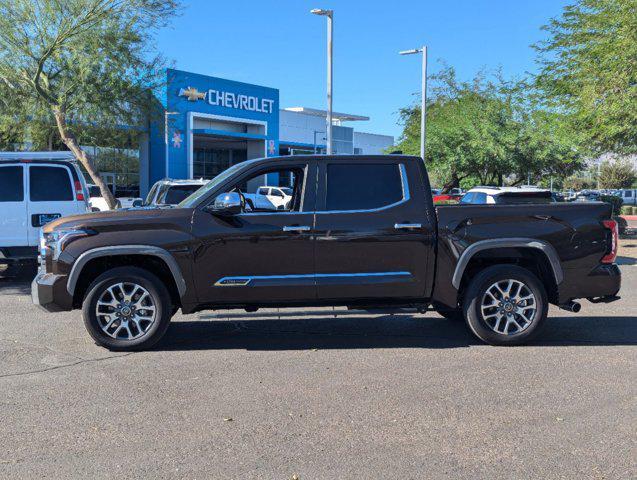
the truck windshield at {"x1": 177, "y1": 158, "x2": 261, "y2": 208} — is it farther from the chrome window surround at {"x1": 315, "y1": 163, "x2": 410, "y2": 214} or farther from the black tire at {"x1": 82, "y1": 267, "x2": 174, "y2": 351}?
the chrome window surround at {"x1": 315, "y1": 163, "x2": 410, "y2": 214}

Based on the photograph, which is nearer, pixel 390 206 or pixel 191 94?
pixel 390 206

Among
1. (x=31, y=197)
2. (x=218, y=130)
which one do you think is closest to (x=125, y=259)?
(x=31, y=197)

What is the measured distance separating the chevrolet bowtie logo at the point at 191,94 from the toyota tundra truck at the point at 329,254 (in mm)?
32505

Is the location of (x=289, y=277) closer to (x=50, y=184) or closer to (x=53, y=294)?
(x=53, y=294)

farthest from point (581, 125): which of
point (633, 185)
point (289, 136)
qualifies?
point (633, 185)

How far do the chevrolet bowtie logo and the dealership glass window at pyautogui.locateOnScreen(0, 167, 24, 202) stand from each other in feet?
90.9

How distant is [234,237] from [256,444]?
260 centimetres

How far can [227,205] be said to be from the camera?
6.39 meters

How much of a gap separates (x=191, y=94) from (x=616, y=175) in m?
57.3

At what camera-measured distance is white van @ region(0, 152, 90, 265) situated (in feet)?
35.6

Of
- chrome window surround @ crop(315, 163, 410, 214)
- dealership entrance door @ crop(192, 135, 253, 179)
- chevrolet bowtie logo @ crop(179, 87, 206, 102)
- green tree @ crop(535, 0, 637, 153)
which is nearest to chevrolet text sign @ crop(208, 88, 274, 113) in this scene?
chevrolet bowtie logo @ crop(179, 87, 206, 102)

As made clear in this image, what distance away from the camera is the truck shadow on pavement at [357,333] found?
6.96 metres

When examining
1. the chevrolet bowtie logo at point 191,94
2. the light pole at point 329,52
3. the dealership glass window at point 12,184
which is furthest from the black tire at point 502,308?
the chevrolet bowtie logo at point 191,94

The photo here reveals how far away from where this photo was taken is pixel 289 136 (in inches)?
2023
